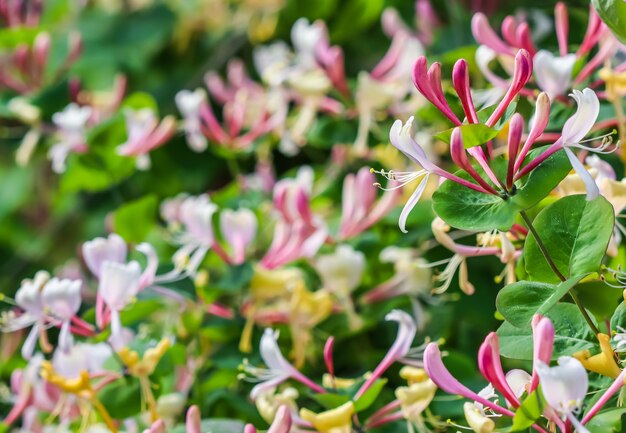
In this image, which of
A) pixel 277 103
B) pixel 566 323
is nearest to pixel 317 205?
pixel 277 103

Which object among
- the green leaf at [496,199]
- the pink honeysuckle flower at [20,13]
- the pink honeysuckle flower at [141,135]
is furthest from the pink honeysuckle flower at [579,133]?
the pink honeysuckle flower at [20,13]

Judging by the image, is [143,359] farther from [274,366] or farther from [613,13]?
[613,13]

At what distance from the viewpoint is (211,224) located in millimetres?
807

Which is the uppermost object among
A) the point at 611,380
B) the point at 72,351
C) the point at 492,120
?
the point at 492,120

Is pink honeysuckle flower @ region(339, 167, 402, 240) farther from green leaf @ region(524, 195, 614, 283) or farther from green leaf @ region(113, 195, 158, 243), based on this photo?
green leaf @ region(524, 195, 614, 283)

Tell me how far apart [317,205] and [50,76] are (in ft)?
1.24

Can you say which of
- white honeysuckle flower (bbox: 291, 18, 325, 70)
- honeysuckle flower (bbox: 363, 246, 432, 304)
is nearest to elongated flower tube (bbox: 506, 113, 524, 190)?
honeysuckle flower (bbox: 363, 246, 432, 304)

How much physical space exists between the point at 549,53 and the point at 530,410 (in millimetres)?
295

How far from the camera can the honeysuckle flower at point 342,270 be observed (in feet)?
2.57

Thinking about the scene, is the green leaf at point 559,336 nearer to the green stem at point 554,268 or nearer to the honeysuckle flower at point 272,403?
the green stem at point 554,268

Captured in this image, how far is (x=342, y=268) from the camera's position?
0.78 meters

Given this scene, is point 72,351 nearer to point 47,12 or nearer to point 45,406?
point 45,406

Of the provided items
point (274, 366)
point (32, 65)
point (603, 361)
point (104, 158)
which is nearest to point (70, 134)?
point (104, 158)

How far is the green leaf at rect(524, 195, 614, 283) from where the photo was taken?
1.55ft
